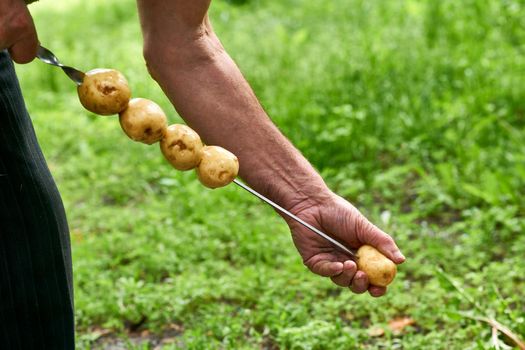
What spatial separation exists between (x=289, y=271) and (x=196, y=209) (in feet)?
2.25

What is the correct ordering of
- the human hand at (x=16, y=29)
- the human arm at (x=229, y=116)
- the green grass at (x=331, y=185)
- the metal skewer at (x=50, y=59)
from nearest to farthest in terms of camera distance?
the human hand at (x=16, y=29) → the metal skewer at (x=50, y=59) → the human arm at (x=229, y=116) → the green grass at (x=331, y=185)

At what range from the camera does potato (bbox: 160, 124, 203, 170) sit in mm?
2168

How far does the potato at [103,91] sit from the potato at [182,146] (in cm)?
14

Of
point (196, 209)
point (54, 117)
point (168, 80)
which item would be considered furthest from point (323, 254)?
point (54, 117)

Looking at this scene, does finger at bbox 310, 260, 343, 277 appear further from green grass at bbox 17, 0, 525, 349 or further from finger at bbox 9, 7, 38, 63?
finger at bbox 9, 7, 38, 63

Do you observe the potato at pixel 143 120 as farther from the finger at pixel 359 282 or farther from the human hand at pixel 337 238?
the finger at pixel 359 282

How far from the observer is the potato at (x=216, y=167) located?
217cm

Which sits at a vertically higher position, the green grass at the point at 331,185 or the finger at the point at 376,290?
the green grass at the point at 331,185

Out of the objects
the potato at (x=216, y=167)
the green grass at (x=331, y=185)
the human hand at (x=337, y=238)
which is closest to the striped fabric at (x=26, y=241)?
the potato at (x=216, y=167)

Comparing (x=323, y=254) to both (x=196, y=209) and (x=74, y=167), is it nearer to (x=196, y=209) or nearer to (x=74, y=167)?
(x=196, y=209)

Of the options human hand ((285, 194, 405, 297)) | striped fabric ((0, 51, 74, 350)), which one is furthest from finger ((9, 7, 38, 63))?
human hand ((285, 194, 405, 297))

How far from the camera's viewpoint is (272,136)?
7.97 ft

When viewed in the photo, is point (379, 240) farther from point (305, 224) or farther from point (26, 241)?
point (26, 241)

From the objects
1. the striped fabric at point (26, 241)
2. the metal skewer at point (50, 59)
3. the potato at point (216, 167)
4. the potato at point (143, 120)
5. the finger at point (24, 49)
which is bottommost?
the striped fabric at point (26, 241)
